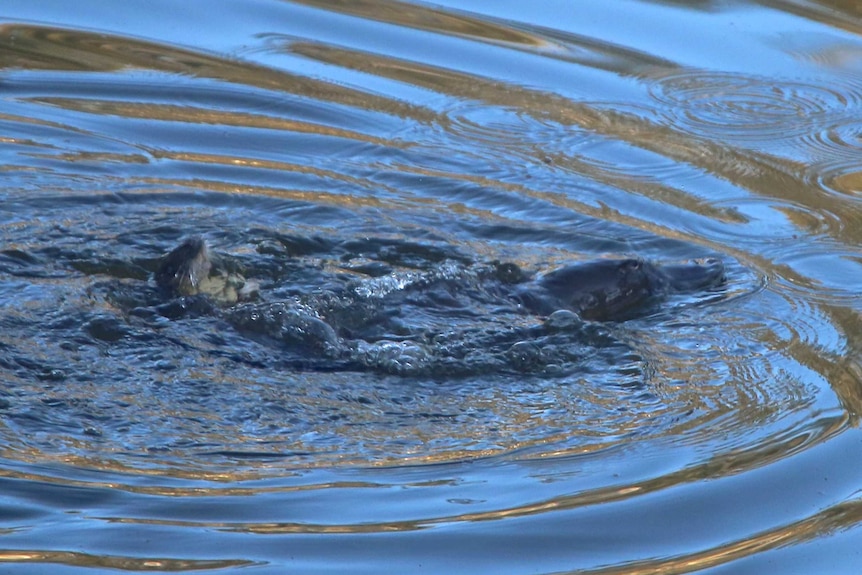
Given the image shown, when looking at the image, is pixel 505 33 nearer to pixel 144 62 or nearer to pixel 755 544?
pixel 144 62

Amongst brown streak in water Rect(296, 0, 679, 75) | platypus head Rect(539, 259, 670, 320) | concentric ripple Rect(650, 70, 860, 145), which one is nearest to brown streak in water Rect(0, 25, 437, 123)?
brown streak in water Rect(296, 0, 679, 75)

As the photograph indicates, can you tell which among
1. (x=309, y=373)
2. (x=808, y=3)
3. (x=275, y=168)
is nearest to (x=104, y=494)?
(x=309, y=373)

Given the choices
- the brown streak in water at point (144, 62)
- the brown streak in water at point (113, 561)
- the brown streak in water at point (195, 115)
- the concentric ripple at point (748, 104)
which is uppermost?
the concentric ripple at point (748, 104)

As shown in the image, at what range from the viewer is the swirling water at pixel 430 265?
322 centimetres

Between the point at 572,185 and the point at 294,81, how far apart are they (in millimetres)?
1651

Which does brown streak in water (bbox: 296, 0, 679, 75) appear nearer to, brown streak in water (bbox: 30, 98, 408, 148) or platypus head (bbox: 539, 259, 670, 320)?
brown streak in water (bbox: 30, 98, 408, 148)

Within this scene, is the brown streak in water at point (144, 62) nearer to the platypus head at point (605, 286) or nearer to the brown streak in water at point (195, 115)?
the brown streak in water at point (195, 115)

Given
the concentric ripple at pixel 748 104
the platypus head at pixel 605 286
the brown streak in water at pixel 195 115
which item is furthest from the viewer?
the concentric ripple at pixel 748 104

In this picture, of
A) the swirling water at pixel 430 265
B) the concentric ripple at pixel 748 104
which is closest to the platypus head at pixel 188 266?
the swirling water at pixel 430 265

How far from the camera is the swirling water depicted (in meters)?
3.22

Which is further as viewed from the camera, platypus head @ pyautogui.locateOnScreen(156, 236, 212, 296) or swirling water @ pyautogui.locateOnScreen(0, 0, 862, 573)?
platypus head @ pyautogui.locateOnScreen(156, 236, 212, 296)

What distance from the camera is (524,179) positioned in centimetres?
574

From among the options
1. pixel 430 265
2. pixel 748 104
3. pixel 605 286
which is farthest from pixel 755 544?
pixel 748 104

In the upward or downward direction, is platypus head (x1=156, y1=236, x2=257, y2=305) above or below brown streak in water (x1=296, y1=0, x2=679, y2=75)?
below
